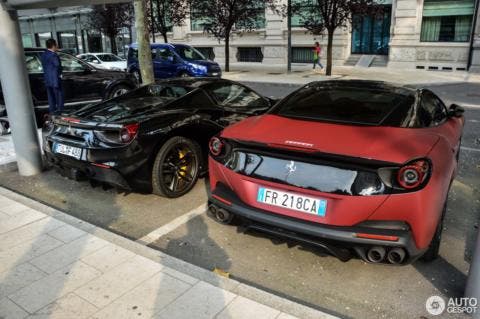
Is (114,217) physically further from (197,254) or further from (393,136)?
(393,136)

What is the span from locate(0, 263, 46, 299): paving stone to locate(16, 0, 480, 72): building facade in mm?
16406

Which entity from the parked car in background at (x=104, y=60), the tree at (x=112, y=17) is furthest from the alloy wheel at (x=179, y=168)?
the tree at (x=112, y=17)

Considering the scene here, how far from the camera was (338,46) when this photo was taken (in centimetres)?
2452

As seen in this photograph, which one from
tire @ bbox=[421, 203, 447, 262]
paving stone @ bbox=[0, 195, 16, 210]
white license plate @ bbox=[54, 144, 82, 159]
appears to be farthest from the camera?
paving stone @ bbox=[0, 195, 16, 210]

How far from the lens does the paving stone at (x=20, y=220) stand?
407cm

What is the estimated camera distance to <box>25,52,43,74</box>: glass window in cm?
885

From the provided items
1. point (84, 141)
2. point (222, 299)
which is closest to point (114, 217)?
point (84, 141)

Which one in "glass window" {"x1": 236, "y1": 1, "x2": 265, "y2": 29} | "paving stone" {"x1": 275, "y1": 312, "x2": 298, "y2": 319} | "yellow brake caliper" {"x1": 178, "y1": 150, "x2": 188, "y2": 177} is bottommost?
"paving stone" {"x1": 275, "y1": 312, "x2": 298, "y2": 319}

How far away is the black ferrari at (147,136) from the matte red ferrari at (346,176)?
114 centimetres

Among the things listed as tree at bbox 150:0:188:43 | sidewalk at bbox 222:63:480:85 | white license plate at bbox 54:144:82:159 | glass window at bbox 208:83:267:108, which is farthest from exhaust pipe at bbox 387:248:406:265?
tree at bbox 150:0:188:43

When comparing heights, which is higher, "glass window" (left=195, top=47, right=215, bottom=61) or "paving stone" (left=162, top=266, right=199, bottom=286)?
"glass window" (left=195, top=47, right=215, bottom=61)

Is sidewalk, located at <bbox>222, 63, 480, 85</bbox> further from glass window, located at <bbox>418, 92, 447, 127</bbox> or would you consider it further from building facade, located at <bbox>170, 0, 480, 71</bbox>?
glass window, located at <bbox>418, 92, 447, 127</bbox>

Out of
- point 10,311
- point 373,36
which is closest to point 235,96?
point 10,311

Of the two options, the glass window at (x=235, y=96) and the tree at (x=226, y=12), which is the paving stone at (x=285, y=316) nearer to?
the glass window at (x=235, y=96)
